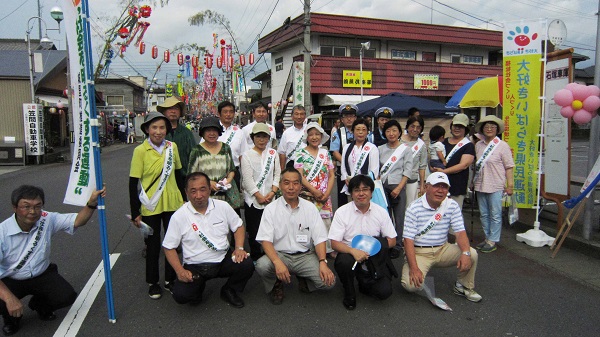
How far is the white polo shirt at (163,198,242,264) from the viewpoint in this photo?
344cm

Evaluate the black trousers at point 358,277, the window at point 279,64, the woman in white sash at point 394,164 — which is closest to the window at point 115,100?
the window at point 279,64

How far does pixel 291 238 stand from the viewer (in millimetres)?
3699

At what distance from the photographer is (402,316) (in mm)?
3361

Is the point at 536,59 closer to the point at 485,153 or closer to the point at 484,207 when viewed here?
the point at 485,153

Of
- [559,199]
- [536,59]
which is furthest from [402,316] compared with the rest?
[536,59]

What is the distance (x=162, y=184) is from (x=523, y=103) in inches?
192

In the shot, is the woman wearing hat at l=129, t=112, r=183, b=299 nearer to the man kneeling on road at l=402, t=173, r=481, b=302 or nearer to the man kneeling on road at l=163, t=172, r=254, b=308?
the man kneeling on road at l=163, t=172, r=254, b=308

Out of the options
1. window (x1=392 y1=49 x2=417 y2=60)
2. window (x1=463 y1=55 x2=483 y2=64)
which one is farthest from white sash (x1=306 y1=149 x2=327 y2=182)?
window (x1=463 y1=55 x2=483 y2=64)

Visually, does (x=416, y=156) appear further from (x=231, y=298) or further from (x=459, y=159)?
(x=231, y=298)

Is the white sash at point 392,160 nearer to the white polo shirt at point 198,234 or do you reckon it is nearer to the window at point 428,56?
the white polo shirt at point 198,234

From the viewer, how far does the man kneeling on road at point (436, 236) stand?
11.8 ft

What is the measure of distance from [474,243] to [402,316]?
2.53 m

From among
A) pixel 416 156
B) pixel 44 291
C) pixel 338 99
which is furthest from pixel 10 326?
pixel 338 99

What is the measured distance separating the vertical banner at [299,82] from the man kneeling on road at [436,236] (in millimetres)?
12284
